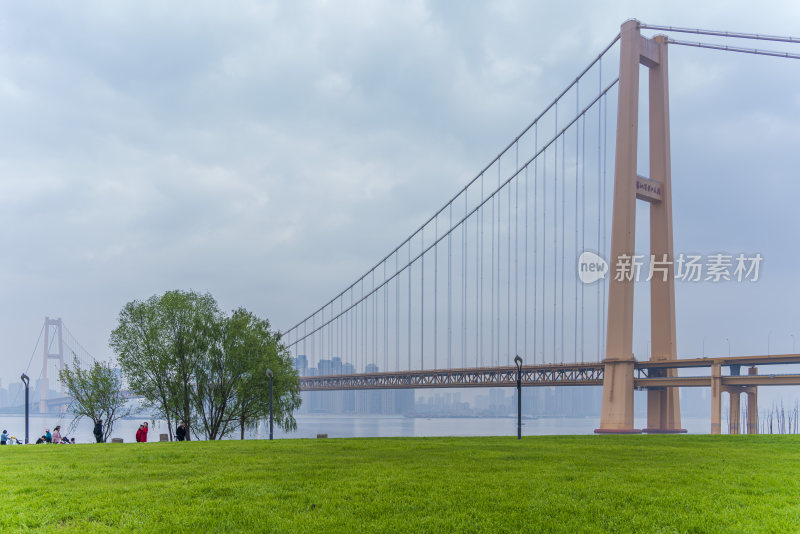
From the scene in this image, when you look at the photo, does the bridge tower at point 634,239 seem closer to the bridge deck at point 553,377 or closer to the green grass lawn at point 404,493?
the bridge deck at point 553,377

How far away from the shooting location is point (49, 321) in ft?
487

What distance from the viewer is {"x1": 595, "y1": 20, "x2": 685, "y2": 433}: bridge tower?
137 ft

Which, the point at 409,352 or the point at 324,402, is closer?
the point at 409,352

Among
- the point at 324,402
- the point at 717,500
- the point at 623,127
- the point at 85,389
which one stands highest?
the point at 623,127

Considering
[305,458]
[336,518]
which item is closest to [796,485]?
[336,518]

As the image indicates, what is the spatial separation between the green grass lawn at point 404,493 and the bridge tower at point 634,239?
1048 inches

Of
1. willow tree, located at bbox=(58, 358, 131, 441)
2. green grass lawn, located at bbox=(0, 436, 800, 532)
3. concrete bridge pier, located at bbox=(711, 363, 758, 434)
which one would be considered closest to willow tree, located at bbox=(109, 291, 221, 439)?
willow tree, located at bbox=(58, 358, 131, 441)

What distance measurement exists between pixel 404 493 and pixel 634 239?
35977 millimetres

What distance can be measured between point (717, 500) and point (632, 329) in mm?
34131

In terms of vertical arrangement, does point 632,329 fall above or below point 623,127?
below

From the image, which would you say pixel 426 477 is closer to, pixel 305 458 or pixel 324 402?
pixel 305 458

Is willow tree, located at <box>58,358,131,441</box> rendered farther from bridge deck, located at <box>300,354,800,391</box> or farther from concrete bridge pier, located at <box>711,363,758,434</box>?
concrete bridge pier, located at <box>711,363,758,434</box>

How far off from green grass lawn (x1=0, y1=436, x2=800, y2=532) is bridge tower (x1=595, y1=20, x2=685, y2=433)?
26.6 metres

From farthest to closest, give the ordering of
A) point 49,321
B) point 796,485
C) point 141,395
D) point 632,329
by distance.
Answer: point 49,321 < point 632,329 < point 141,395 < point 796,485
